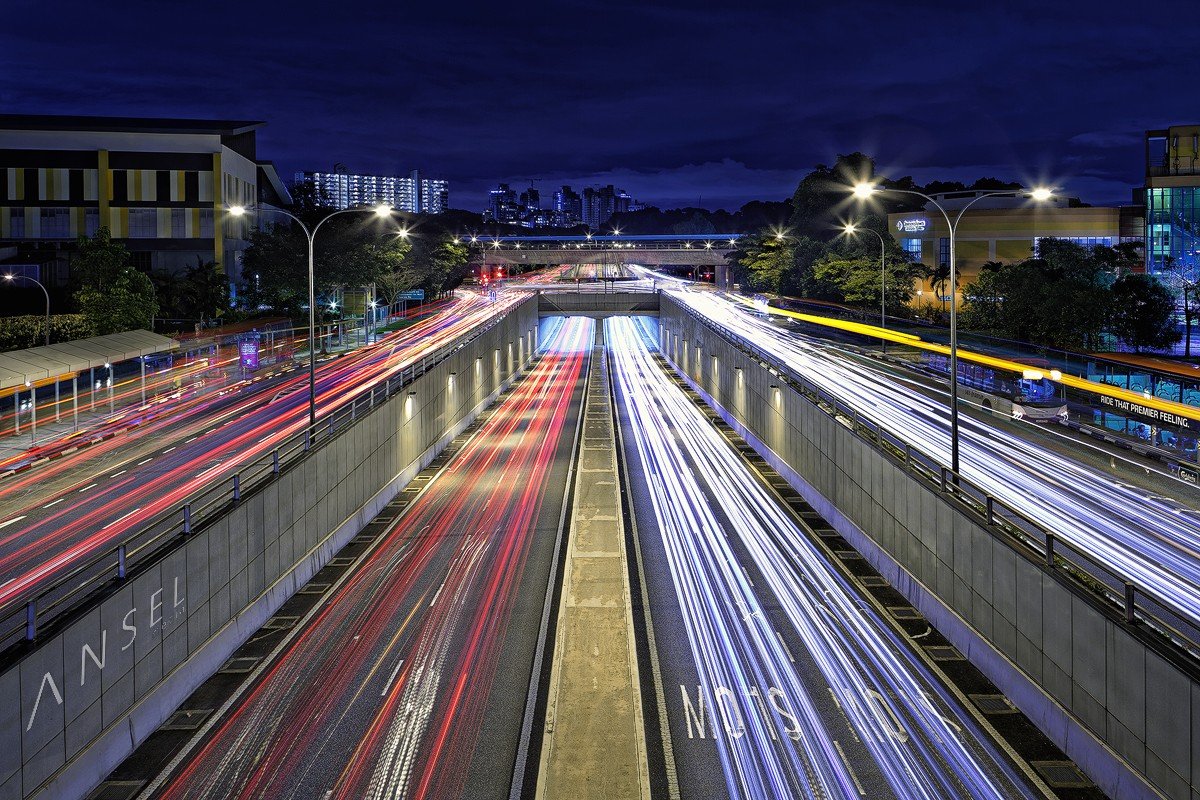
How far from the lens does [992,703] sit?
16484 mm

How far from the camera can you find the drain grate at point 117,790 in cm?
1354

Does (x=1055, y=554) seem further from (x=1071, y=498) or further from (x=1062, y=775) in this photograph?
(x=1071, y=498)

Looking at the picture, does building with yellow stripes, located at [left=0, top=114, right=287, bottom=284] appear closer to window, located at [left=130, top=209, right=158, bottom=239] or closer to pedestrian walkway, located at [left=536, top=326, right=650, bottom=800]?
window, located at [left=130, top=209, right=158, bottom=239]

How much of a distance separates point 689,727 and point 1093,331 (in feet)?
165

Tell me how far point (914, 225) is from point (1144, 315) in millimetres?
38380

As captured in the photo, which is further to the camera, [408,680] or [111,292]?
[111,292]

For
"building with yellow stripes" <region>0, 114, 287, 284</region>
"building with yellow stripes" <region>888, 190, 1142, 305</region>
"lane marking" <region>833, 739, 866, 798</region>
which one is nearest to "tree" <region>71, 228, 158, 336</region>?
"building with yellow stripes" <region>0, 114, 287, 284</region>

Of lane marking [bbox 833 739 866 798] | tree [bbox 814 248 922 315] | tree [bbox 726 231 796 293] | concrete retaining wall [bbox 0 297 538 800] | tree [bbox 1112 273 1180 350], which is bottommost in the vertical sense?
lane marking [bbox 833 739 866 798]

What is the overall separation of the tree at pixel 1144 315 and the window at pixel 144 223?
235ft

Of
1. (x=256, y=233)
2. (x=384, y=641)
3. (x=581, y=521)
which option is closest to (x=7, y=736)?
(x=384, y=641)

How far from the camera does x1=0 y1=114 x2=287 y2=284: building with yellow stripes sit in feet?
270

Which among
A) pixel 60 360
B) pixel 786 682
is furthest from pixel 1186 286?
pixel 60 360

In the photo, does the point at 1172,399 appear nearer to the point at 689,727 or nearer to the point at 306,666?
the point at 689,727

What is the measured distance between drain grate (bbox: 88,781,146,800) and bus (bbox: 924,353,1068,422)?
34.2 meters
